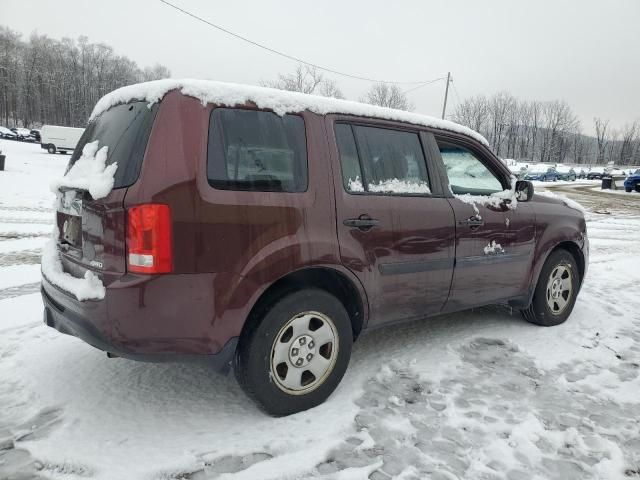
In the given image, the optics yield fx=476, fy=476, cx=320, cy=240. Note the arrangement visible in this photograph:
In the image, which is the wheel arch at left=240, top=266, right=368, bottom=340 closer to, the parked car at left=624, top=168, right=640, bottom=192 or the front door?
the front door

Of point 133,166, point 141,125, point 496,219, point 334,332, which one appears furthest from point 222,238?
point 496,219

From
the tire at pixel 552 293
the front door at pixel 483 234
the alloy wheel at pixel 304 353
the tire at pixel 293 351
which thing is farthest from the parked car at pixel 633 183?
the alloy wheel at pixel 304 353

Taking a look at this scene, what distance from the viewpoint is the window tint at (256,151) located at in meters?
2.51

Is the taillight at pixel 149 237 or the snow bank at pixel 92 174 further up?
the snow bank at pixel 92 174

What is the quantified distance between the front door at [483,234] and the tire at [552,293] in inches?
11.7

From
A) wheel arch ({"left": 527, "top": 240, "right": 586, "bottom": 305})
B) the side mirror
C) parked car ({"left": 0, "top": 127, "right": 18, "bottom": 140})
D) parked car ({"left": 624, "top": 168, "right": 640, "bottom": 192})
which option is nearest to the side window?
the side mirror

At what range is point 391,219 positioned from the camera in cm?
315

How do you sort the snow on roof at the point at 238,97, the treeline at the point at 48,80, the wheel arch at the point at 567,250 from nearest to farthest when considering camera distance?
the snow on roof at the point at 238,97 < the wheel arch at the point at 567,250 < the treeline at the point at 48,80

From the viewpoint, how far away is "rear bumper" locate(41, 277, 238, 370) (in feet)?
7.72

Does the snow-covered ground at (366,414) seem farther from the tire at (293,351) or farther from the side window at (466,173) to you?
the side window at (466,173)

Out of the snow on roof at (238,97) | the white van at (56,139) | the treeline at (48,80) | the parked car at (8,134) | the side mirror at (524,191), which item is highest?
the treeline at (48,80)

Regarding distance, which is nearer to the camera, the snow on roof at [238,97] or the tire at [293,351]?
the snow on roof at [238,97]

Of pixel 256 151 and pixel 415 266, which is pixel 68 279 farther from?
pixel 415 266

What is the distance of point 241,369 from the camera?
2.65 meters
